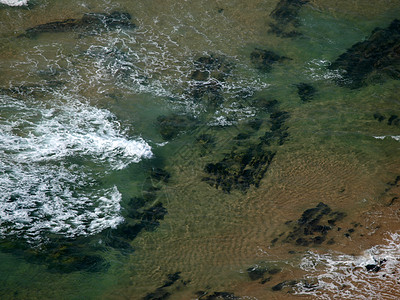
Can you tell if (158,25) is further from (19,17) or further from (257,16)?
(19,17)

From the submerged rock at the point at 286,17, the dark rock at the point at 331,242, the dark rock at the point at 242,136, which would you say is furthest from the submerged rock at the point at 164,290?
the submerged rock at the point at 286,17

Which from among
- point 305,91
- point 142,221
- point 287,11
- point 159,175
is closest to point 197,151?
point 159,175

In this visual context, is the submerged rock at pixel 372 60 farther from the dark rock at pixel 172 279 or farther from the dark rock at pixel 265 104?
the dark rock at pixel 172 279

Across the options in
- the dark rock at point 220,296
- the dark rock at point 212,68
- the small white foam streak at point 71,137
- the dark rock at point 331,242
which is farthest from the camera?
→ the dark rock at point 212,68

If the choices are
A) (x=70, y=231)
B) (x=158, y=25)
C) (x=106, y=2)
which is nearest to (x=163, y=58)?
(x=158, y=25)

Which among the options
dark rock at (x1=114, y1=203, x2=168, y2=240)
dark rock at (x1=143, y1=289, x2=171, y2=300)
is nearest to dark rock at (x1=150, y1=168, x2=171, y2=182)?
dark rock at (x1=114, y1=203, x2=168, y2=240)

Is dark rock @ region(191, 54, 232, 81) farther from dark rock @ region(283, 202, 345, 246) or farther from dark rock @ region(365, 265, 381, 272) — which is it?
dark rock @ region(365, 265, 381, 272)

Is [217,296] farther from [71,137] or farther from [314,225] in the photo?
[71,137]

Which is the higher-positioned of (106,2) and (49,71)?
(106,2)
